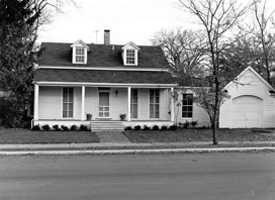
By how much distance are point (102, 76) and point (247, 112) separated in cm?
1161

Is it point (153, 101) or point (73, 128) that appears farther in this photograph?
point (153, 101)

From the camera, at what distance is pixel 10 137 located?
1791 centimetres

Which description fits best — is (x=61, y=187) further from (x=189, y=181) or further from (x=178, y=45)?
(x=178, y=45)

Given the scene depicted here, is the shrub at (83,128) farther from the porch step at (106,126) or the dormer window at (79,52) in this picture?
the dormer window at (79,52)

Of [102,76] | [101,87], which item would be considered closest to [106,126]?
[101,87]

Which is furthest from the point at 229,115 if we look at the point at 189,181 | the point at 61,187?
the point at 61,187

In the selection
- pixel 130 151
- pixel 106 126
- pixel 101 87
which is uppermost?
pixel 101 87

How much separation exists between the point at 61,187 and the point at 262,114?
21485mm

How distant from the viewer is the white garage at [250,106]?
2536 centimetres

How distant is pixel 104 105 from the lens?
25.2 meters

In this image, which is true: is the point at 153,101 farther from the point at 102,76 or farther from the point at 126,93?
the point at 102,76

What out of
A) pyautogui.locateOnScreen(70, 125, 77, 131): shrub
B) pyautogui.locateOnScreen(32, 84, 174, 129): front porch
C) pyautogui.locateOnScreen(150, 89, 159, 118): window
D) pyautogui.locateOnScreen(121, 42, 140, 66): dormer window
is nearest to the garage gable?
pyautogui.locateOnScreen(32, 84, 174, 129): front porch

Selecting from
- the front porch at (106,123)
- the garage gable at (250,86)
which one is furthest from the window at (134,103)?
the garage gable at (250,86)

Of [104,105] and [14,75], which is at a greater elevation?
[14,75]
